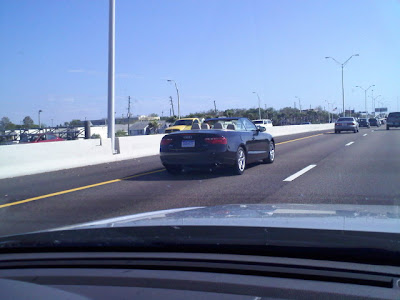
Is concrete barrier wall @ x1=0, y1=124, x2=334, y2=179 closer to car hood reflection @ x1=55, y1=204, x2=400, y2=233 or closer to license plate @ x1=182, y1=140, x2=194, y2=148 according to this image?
license plate @ x1=182, y1=140, x2=194, y2=148

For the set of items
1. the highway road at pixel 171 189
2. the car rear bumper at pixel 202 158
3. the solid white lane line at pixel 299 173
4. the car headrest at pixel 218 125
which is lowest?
the highway road at pixel 171 189

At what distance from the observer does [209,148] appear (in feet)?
35.6

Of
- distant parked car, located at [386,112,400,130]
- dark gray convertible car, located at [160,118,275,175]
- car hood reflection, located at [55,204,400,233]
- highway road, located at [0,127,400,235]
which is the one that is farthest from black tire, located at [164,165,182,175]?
distant parked car, located at [386,112,400,130]

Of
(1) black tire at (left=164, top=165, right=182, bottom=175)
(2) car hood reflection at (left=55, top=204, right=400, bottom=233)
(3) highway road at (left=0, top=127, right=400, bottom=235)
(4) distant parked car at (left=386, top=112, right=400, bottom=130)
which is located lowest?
(3) highway road at (left=0, top=127, right=400, bottom=235)

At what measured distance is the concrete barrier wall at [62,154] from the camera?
12.7m

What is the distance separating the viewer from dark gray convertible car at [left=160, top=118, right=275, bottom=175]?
10875 mm

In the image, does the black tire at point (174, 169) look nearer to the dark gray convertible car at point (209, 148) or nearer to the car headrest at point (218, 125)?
the dark gray convertible car at point (209, 148)

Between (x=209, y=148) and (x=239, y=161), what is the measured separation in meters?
1.10

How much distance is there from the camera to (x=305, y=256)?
117 inches

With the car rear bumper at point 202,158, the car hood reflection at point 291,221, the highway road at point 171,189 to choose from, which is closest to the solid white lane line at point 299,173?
the highway road at point 171,189

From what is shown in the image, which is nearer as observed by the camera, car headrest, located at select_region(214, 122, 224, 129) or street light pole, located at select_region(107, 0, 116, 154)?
car headrest, located at select_region(214, 122, 224, 129)

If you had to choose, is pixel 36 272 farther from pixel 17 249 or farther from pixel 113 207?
pixel 113 207

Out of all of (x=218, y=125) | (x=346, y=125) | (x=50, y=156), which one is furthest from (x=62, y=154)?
(x=346, y=125)

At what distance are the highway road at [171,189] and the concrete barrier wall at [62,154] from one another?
55 cm
